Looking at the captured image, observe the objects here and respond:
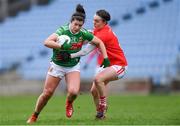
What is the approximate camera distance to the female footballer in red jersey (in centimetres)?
1255

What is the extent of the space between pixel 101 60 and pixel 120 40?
1620 cm

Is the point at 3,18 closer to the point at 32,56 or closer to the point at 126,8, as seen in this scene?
the point at 32,56

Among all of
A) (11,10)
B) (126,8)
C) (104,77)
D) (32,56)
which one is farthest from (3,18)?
(104,77)

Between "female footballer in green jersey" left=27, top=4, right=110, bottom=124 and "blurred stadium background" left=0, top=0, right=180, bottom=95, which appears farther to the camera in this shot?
"blurred stadium background" left=0, top=0, right=180, bottom=95

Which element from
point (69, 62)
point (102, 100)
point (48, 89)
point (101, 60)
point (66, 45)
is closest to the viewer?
point (66, 45)

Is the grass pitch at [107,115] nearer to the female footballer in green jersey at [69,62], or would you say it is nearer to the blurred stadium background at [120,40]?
the female footballer in green jersey at [69,62]

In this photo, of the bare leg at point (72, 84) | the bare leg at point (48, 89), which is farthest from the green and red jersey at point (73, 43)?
the bare leg at point (48, 89)

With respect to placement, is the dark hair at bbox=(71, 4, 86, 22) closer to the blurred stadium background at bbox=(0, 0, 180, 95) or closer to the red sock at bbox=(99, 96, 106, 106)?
the red sock at bbox=(99, 96, 106, 106)

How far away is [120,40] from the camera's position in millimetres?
28859

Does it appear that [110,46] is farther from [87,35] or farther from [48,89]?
[48,89]

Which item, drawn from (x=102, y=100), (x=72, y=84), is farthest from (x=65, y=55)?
(x=102, y=100)

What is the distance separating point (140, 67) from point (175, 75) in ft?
5.55

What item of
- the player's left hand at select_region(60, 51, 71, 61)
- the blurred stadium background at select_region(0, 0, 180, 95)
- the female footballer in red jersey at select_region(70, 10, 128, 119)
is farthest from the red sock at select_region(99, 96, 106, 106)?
the blurred stadium background at select_region(0, 0, 180, 95)

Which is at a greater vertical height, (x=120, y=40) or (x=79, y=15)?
(x=79, y=15)
